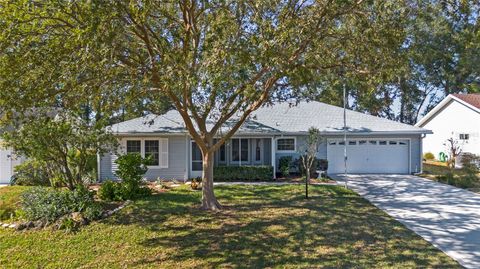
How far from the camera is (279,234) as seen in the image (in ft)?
27.9

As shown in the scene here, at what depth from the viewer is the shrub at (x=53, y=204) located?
9585 mm

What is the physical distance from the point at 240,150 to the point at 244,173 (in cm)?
180

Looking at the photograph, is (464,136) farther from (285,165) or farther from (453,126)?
(285,165)

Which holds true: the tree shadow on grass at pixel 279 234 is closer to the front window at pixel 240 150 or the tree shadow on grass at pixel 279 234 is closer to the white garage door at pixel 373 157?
the front window at pixel 240 150

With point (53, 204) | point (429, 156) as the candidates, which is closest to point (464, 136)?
point (429, 156)

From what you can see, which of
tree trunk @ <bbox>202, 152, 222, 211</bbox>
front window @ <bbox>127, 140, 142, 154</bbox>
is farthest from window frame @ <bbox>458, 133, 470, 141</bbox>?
front window @ <bbox>127, 140, 142, 154</bbox>

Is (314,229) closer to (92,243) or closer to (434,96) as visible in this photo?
(92,243)

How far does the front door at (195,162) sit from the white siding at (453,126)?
58.4 ft

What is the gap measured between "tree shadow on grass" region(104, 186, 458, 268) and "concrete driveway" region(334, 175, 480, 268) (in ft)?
1.47

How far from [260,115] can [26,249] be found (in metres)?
14.2

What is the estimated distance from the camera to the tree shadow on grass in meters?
6.94

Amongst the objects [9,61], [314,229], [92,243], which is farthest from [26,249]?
[314,229]

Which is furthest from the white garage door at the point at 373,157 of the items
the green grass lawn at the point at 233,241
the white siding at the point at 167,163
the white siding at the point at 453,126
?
the green grass lawn at the point at 233,241

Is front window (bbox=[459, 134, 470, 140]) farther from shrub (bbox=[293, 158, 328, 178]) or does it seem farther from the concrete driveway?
shrub (bbox=[293, 158, 328, 178])
